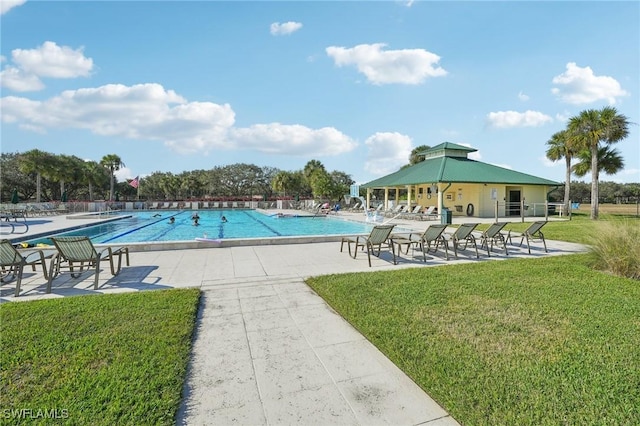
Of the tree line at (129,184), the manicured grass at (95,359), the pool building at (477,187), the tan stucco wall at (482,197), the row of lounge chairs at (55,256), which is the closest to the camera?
→ the manicured grass at (95,359)

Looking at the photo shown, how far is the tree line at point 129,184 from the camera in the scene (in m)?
Result: 34.3

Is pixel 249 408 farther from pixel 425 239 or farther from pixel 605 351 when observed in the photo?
pixel 425 239

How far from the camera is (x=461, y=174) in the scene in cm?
2434

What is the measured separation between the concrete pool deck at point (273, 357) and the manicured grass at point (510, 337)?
0.82ft

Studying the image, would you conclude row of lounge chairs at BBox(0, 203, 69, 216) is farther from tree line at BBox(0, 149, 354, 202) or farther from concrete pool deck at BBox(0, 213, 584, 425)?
concrete pool deck at BBox(0, 213, 584, 425)

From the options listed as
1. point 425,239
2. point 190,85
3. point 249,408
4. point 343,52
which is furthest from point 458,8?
point 249,408

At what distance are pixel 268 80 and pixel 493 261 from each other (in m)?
13.8

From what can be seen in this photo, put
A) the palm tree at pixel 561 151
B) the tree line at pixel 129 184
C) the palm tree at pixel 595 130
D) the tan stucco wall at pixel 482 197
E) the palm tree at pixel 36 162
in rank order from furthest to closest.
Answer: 1. the tree line at pixel 129 184
2. the palm tree at pixel 36 162
3. the palm tree at pixel 561 151
4. the tan stucco wall at pixel 482 197
5. the palm tree at pixel 595 130

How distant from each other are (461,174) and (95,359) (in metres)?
25.3

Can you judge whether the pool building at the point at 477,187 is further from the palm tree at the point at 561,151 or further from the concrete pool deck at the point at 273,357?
the concrete pool deck at the point at 273,357

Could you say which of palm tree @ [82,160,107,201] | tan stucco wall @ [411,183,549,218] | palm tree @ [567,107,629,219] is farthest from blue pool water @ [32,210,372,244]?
palm tree @ [82,160,107,201]

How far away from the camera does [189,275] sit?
6.34 m

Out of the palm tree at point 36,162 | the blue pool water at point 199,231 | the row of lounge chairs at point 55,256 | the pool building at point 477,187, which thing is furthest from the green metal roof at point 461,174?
the palm tree at point 36,162

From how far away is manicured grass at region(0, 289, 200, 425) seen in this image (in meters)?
2.22
